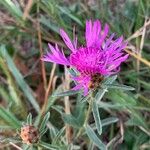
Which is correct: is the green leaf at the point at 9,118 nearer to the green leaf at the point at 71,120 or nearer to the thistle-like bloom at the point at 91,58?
the green leaf at the point at 71,120

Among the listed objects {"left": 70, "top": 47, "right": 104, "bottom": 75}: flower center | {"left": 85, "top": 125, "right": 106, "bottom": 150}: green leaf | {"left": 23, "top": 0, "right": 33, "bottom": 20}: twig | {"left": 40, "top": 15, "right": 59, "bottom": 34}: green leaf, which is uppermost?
{"left": 23, "top": 0, "right": 33, "bottom": 20}: twig

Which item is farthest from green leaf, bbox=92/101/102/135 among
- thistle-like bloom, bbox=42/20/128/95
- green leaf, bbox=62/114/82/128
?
green leaf, bbox=62/114/82/128

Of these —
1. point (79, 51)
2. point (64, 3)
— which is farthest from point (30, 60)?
point (79, 51)

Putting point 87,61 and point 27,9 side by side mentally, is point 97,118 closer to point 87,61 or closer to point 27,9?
point 87,61

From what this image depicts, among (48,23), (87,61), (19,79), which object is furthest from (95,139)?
(48,23)

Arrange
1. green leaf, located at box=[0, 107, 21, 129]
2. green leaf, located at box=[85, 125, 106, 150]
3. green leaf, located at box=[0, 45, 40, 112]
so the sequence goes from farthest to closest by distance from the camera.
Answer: green leaf, located at box=[0, 45, 40, 112]
green leaf, located at box=[0, 107, 21, 129]
green leaf, located at box=[85, 125, 106, 150]

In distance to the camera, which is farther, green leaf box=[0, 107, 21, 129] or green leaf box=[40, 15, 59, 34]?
green leaf box=[40, 15, 59, 34]

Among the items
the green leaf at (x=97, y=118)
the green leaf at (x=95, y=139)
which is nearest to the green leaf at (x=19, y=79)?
the green leaf at (x=95, y=139)

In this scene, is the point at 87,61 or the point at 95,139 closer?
the point at 87,61

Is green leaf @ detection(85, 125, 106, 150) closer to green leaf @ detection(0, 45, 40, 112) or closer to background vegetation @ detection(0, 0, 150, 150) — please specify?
background vegetation @ detection(0, 0, 150, 150)
